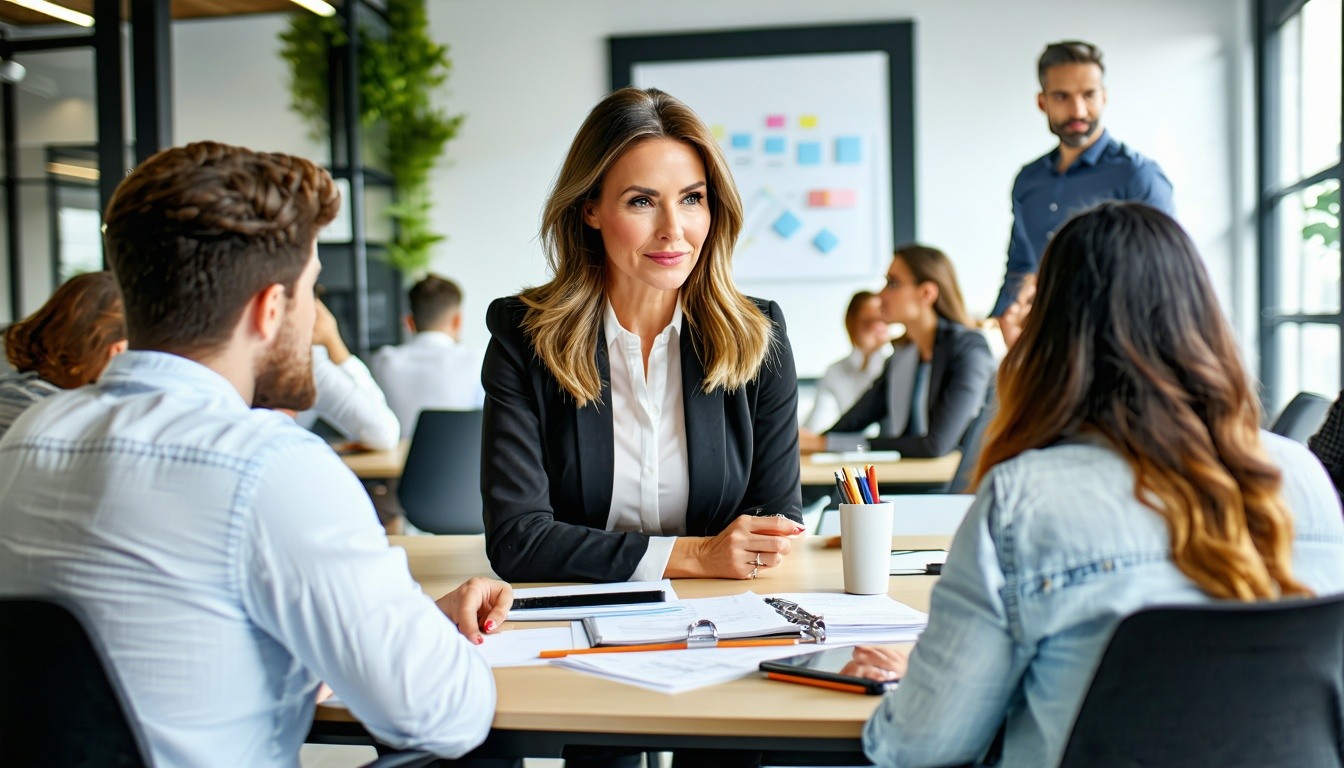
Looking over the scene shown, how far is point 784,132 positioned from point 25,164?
12.8ft

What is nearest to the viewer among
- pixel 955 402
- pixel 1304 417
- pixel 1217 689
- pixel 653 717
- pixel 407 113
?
pixel 1217 689

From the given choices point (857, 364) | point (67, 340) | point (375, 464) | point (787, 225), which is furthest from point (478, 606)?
point (787, 225)

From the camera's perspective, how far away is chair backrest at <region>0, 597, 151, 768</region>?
966 millimetres

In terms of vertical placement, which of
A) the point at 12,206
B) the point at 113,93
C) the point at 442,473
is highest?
the point at 113,93

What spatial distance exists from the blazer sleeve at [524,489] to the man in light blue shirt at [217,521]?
2.04ft

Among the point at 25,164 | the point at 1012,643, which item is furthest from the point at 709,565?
the point at 25,164

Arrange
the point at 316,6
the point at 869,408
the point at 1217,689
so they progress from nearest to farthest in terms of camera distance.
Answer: the point at 1217,689 → the point at 869,408 → the point at 316,6

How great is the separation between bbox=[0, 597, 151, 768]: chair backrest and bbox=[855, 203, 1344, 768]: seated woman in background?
68cm

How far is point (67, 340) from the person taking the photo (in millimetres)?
2398

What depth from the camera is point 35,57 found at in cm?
420

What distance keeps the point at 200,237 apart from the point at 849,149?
582 cm

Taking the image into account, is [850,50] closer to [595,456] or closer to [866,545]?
[595,456]

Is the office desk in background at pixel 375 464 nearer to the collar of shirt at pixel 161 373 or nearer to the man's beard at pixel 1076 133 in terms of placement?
the man's beard at pixel 1076 133

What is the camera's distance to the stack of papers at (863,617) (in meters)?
1.42
